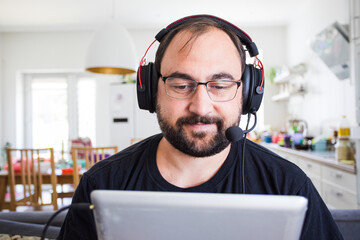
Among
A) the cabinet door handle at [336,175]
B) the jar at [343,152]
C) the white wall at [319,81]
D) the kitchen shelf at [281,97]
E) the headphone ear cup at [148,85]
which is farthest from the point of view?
the kitchen shelf at [281,97]

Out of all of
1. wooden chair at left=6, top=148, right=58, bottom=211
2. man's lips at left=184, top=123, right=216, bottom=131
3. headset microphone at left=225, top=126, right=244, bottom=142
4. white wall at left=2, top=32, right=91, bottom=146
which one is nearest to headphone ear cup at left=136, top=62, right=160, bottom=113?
man's lips at left=184, top=123, right=216, bottom=131

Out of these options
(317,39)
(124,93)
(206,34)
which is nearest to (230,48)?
(206,34)

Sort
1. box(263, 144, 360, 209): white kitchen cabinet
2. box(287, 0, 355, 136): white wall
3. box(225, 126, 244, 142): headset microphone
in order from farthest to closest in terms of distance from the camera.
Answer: box(287, 0, 355, 136): white wall, box(263, 144, 360, 209): white kitchen cabinet, box(225, 126, 244, 142): headset microphone

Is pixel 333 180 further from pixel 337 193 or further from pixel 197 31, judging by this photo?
pixel 197 31

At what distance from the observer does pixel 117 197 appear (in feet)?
1.33

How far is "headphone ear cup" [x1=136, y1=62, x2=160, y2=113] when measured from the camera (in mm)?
975

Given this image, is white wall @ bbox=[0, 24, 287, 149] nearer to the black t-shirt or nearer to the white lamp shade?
the white lamp shade

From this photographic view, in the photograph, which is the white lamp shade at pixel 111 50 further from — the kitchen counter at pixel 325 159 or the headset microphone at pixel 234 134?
the headset microphone at pixel 234 134

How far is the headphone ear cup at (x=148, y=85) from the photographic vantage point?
97 cm

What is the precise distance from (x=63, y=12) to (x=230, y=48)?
187 inches

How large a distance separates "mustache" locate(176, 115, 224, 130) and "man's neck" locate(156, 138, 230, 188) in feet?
0.36

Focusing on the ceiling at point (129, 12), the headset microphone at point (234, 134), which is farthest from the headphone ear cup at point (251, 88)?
the ceiling at point (129, 12)

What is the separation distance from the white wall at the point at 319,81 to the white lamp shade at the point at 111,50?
2.31m

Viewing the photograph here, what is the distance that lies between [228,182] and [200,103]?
245mm
